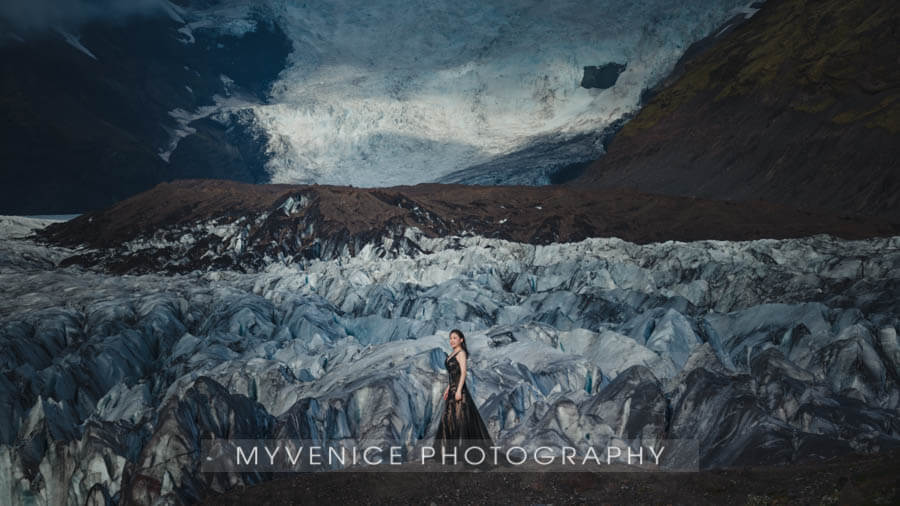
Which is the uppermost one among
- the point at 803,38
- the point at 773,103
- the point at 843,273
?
the point at 803,38

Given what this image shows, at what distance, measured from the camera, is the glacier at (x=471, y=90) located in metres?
126

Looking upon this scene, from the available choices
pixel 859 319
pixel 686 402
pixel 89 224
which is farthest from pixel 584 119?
pixel 686 402

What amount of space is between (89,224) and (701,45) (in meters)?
97.6

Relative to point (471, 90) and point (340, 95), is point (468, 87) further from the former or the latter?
point (340, 95)

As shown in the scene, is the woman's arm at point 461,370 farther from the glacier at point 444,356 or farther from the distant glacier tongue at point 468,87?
the distant glacier tongue at point 468,87

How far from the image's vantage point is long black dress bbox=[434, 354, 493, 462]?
1084 cm

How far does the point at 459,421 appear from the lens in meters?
10.9

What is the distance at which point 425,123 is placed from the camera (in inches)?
5236

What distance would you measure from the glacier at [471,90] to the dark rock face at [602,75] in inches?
43.4

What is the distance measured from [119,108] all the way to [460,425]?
148712mm

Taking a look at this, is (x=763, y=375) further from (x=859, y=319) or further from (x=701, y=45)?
(x=701, y=45)

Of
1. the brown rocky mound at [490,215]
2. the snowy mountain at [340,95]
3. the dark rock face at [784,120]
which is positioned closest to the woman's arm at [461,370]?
the brown rocky mound at [490,215]

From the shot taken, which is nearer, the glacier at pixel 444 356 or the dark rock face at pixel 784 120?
the glacier at pixel 444 356

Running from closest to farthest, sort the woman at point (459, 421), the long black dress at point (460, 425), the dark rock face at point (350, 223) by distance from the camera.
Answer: the woman at point (459, 421) → the long black dress at point (460, 425) → the dark rock face at point (350, 223)
